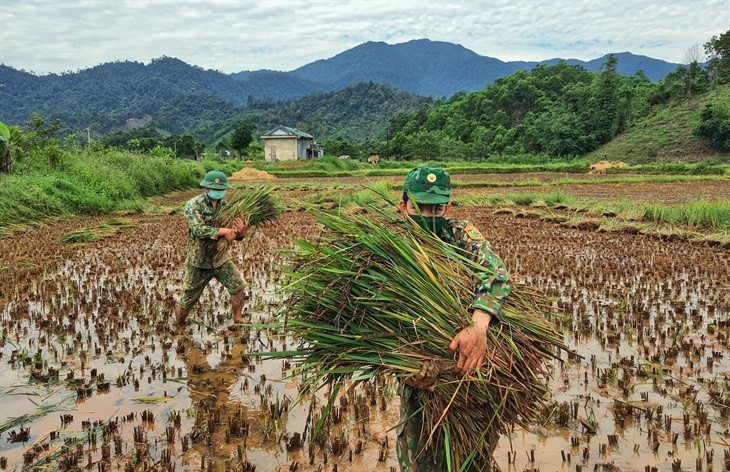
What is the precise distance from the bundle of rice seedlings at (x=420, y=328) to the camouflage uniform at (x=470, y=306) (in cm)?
4

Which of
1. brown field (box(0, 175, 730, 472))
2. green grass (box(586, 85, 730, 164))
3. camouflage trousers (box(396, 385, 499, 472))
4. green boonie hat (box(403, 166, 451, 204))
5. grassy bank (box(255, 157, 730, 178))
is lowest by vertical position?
brown field (box(0, 175, 730, 472))

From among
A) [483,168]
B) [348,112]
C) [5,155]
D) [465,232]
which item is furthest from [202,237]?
[348,112]

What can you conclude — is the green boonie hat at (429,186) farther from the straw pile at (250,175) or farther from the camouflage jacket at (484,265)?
the straw pile at (250,175)

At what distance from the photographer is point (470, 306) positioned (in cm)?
207

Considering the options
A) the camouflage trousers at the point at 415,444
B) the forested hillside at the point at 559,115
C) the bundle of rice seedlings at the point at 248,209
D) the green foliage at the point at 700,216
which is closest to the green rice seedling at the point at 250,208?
the bundle of rice seedlings at the point at 248,209

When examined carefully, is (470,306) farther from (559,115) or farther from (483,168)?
(559,115)

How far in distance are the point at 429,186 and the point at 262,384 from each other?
7.91ft

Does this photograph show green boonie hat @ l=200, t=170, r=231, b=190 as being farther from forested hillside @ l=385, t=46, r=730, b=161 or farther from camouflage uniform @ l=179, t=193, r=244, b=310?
forested hillside @ l=385, t=46, r=730, b=161

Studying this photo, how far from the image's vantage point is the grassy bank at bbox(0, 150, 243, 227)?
12.6 metres

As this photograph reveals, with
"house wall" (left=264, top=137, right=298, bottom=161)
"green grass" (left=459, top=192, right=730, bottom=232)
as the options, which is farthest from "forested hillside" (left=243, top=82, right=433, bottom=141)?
"green grass" (left=459, top=192, right=730, bottom=232)

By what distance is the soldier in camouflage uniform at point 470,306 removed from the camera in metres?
1.96

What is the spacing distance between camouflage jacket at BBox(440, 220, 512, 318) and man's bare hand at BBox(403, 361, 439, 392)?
0.27 metres

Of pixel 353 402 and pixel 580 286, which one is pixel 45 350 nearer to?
pixel 353 402

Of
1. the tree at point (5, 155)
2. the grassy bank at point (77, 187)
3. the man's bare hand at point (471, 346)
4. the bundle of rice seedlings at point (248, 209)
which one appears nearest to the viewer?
the man's bare hand at point (471, 346)
